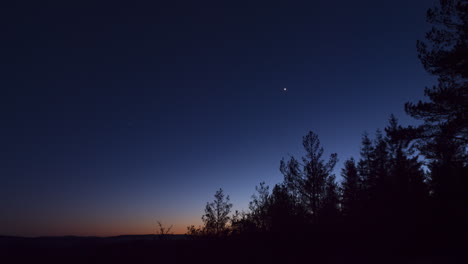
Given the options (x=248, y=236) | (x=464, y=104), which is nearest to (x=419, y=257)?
(x=248, y=236)

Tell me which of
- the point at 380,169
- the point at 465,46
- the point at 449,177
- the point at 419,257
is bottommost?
the point at 419,257

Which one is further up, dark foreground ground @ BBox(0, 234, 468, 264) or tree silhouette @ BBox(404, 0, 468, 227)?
tree silhouette @ BBox(404, 0, 468, 227)

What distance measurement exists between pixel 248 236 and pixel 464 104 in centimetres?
1081

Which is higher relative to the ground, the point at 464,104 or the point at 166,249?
the point at 464,104

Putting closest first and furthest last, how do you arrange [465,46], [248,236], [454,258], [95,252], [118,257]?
[118,257] < [95,252] < [454,258] < [248,236] < [465,46]

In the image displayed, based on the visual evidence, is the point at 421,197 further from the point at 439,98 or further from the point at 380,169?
the point at 380,169

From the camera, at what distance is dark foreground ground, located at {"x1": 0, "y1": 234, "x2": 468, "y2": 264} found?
25.2ft

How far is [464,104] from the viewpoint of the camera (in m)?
11.5

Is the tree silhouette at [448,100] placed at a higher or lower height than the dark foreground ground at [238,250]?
higher

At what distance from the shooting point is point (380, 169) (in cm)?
2742

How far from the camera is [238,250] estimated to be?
8484 millimetres

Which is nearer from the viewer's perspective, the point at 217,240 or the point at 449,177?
the point at 217,240

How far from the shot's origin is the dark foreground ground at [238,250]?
25.2ft

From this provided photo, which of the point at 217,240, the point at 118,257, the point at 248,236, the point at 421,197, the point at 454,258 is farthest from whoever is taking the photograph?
the point at 421,197
